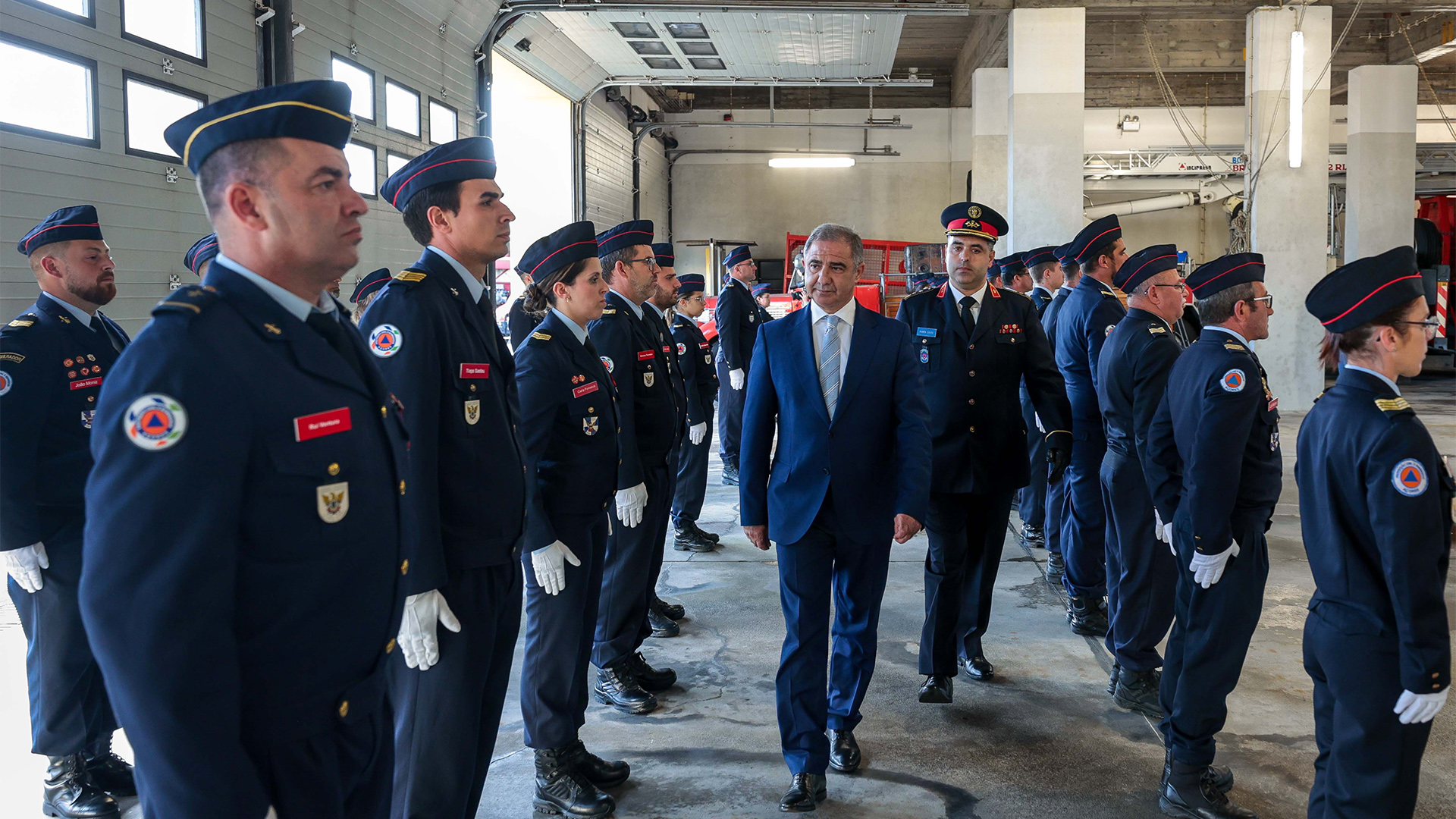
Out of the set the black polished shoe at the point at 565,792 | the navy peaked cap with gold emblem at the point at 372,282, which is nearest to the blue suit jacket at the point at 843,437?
the black polished shoe at the point at 565,792

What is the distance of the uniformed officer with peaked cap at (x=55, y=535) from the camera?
3.31 metres

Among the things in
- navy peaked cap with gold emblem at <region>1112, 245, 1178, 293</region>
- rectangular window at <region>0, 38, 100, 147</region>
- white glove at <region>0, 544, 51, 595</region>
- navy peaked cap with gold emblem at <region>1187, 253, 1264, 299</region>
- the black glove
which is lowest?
white glove at <region>0, 544, 51, 595</region>

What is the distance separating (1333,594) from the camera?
246 cm

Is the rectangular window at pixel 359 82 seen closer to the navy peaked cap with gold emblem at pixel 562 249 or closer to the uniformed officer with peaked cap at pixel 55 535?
the uniformed officer with peaked cap at pixel 55 535

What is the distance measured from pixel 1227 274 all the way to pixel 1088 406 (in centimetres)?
Result: 190

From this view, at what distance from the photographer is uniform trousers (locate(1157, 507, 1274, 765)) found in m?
3.16

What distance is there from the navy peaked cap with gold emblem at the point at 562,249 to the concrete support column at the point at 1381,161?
56.1ft

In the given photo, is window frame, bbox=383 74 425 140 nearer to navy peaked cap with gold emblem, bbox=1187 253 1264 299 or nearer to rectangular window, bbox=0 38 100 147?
rectangular window, bbox=0 38 100 147

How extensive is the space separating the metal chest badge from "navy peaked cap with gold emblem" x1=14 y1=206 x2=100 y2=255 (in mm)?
2850

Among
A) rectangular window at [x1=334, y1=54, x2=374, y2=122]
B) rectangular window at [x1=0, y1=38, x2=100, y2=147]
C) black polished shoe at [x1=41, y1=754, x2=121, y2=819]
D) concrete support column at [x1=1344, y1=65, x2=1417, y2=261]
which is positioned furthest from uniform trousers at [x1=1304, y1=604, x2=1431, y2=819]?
concrete support column at [x1=1344, y1=65, x2=1417, y2=261]

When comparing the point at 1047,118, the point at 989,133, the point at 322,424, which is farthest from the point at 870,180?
the point at 322,424

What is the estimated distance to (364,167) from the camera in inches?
366

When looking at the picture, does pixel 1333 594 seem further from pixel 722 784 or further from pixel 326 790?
pixel 326 790

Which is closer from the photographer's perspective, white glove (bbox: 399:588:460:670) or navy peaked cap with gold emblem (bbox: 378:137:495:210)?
white glove (bbox: 399:588:460:670)
